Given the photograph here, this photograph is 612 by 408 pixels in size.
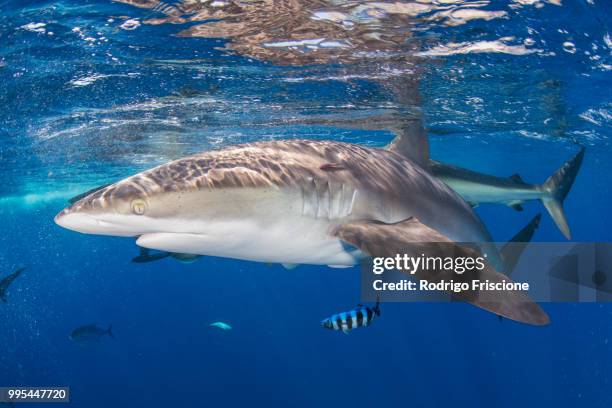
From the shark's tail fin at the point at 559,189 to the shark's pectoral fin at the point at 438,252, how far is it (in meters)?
7.30

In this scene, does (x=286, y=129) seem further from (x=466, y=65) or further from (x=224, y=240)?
(x=224, y=240)

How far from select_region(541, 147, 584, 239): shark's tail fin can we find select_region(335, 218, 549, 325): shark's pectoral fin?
7.30m

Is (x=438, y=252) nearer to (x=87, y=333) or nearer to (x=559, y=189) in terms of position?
(x=559, y=189)

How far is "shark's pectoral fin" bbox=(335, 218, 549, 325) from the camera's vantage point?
2186 millimetres

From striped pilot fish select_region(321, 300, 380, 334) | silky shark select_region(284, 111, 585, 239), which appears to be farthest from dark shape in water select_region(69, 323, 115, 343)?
silky shark select_region(284, 111, 585, 239)

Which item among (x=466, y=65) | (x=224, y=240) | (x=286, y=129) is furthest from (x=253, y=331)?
(x=224, y=240)

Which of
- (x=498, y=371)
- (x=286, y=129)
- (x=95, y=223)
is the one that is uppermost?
(x=95, y=223)

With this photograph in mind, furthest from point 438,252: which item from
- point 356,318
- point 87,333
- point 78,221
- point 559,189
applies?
point 87,333

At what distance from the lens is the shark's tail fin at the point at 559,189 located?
28.8ft

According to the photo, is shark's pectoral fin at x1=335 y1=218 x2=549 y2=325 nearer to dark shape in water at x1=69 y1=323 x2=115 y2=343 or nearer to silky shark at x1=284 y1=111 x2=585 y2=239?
silky shark at x1=284 y1=111 x2=585 y2=239

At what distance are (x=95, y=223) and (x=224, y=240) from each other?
0.81 m

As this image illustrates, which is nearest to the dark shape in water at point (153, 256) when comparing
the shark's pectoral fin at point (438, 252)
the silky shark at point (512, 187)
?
the silky shark at point (512, 187)

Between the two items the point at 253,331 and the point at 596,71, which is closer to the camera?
the point at 596,71

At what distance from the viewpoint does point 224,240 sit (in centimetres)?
294
